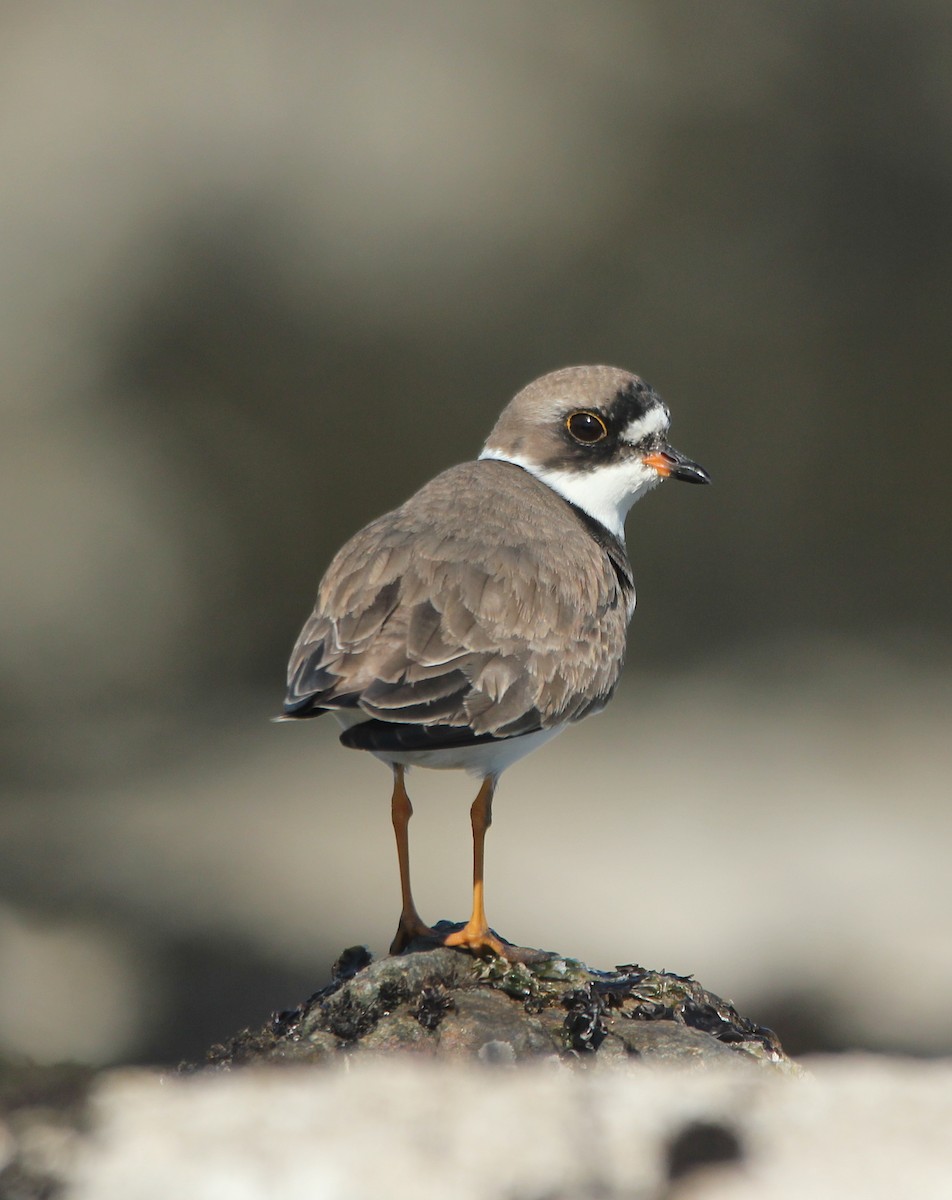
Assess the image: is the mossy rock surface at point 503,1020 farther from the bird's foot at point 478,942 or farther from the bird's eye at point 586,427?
the bird's eye at point 586,427

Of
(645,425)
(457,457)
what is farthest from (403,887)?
(457,457)

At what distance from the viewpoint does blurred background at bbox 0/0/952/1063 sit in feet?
44.0

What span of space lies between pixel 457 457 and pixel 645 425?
6.85m

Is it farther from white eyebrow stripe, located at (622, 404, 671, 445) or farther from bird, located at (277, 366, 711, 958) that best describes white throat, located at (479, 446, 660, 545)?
white eyebrow stripe, located at (622, 404, 671, 445)

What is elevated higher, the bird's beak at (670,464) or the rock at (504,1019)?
the bird's beak at (670,464)

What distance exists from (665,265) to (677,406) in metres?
1.32

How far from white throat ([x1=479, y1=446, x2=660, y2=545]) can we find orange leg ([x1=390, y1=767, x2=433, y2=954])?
1.93 metres

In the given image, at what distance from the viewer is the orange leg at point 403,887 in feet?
20.4

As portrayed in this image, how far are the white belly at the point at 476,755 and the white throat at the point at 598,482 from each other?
1595mm

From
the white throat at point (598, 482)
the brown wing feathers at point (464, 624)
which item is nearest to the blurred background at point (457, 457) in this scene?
the white throat at point (598, 482)

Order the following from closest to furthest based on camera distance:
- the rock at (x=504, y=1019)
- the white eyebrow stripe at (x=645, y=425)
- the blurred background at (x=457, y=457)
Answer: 1. the rock at (x=504, y=1019)
2. the white eyebrow stripe at (x=645, y=425)
3. the blurred background at (x=457, y=457)

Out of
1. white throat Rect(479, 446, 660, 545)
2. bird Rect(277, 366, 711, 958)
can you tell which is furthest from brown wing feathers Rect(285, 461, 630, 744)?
white throat Rect(479, 446, 660, 545)

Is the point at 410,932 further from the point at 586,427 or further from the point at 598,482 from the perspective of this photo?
the point at 586,427

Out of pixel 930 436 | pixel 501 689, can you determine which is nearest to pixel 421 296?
pixel 930 436
